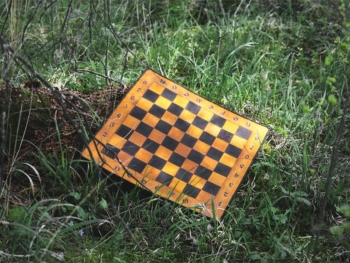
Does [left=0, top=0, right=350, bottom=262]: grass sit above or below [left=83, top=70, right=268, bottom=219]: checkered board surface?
below

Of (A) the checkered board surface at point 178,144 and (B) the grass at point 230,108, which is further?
(A) the checkered board surface at point 178,144

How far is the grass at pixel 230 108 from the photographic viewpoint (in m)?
2.34

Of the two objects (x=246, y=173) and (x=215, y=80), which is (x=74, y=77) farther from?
(x=246, y=173)

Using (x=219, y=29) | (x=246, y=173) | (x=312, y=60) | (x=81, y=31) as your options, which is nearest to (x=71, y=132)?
(x=246, y=173)

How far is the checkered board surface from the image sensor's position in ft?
8.41

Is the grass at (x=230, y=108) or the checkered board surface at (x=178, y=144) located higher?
the checkered board surface at (x=178, y=144)

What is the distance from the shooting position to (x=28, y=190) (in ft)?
8.45

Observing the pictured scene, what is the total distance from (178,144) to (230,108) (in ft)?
1.64

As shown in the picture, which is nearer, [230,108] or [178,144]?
[178,144]

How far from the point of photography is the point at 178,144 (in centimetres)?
272

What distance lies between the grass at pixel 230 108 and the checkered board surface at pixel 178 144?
0.07 meters

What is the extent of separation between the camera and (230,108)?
311 centimetres

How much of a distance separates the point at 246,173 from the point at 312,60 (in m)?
1.25

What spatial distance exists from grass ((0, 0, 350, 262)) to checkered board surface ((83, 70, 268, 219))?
0.24 feet
